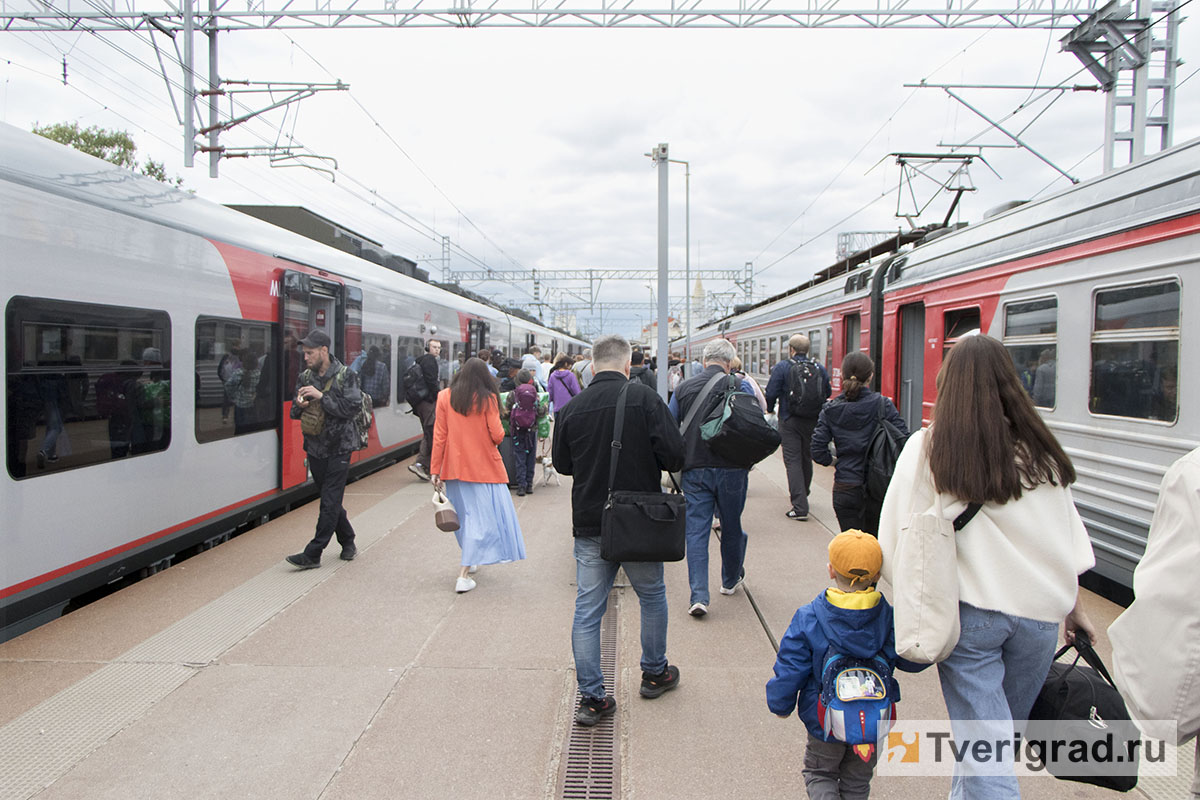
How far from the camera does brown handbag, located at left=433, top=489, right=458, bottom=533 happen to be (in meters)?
5.39

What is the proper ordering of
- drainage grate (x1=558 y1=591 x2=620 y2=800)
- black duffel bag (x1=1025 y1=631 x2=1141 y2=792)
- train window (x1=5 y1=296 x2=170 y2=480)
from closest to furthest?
1. black duffel bag (x1=1025 y1=631 x2=1141 y2=792)
2. drainage grate (x1=558 y1=591 x2=620 y2=800)
3. train window (x1=5 y1=296 x2=170 y2=480)

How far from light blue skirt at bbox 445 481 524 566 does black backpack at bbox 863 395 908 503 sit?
8.67 feet

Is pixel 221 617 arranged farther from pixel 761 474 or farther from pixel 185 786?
pixel 761 474

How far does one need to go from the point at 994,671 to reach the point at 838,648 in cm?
44

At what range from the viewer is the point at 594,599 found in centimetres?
362

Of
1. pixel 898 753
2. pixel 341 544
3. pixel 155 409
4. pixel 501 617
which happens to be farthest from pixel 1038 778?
pixel 155 409

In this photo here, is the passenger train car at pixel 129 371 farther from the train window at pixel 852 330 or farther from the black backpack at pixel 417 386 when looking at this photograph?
the train window at pixel 852 330

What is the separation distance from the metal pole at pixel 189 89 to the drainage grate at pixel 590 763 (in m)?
11.9

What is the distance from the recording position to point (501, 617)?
5.15 meters

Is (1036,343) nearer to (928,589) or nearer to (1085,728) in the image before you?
(1085,728)

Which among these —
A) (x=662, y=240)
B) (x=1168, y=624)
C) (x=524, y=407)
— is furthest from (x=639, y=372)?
(x=1168, y=624)

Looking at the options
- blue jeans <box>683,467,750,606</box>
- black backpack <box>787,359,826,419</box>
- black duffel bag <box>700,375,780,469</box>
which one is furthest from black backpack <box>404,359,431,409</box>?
black duffel bag <box>700,375,780,469</box>

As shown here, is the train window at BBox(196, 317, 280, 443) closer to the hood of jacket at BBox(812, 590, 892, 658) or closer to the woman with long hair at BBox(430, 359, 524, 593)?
the woman with long hair at BBox(430, 359, 524, 593)

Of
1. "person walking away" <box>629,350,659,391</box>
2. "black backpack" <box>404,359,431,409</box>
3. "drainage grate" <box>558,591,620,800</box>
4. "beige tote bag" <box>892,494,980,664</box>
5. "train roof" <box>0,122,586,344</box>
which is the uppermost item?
"train roof" <box>0,122,586,344</box>
